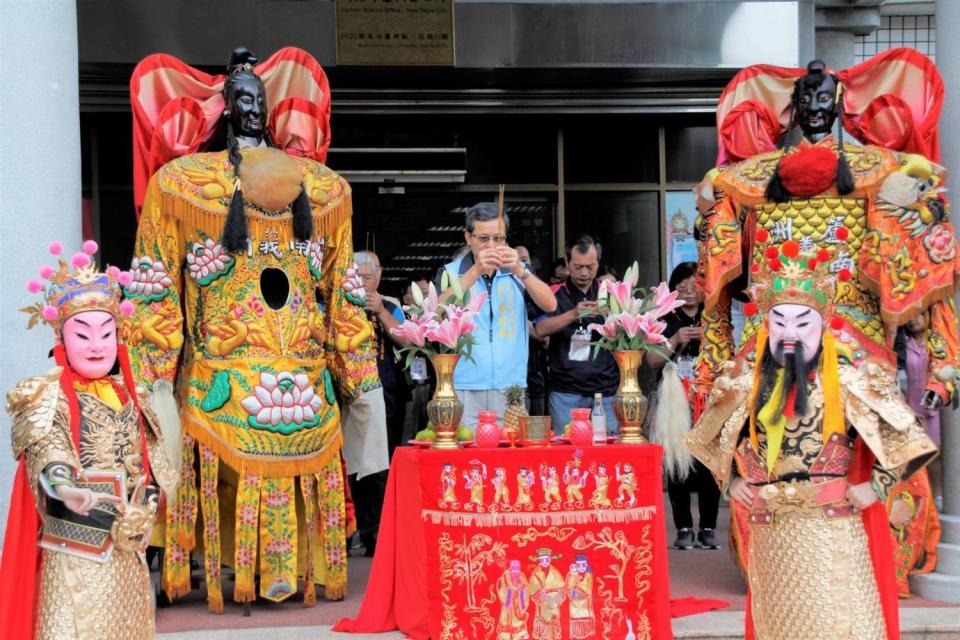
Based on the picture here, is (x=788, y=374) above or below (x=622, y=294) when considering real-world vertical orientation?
below

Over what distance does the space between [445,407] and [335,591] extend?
1256 mm

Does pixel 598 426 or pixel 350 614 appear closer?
pixel 598 426

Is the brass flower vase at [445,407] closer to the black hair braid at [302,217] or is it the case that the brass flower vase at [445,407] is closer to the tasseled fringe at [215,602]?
the black hair braid at [302,217]

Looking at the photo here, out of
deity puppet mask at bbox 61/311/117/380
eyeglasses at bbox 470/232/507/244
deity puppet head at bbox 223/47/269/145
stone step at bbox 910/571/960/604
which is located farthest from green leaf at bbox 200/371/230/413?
stone step at bbox 910/571/960/604

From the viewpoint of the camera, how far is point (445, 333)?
6.09m

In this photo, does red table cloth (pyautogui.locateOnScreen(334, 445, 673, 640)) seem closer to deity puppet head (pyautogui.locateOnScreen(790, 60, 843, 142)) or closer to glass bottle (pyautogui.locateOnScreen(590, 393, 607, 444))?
glass bottle (pyautogui.locateOnScreen(590, 393, 607, 444))

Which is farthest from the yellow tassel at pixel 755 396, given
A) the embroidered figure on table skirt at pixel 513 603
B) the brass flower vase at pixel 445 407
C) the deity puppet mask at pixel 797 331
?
the brass flower vase at pixel 445 407

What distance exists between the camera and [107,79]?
30.5 ft

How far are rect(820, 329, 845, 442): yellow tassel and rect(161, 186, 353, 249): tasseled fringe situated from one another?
2.59 metres

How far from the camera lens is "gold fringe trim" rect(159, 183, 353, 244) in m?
6.49

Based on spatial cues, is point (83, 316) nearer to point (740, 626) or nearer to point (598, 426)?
point (598, 426)

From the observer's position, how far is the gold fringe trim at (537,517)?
5918 mm

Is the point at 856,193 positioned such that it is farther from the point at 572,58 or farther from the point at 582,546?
the point at 572,58

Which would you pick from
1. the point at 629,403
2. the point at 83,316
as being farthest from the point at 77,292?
the point at 629,403
